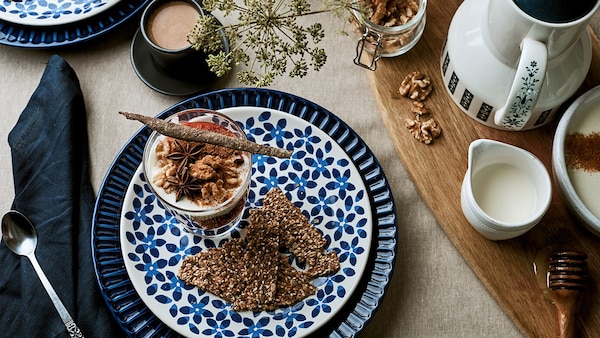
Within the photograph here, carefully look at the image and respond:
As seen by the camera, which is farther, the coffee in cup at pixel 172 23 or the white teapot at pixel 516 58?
the coffee in cup at pixel 172 23

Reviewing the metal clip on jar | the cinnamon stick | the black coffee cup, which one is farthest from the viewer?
the black coffee cup

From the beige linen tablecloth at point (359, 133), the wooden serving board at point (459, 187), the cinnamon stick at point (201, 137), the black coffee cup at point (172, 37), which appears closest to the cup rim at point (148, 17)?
the black coffee cup at point (172, 37)

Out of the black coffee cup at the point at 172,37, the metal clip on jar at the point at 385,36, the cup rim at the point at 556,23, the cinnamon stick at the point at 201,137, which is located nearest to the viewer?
the cup rim at the point at 556,23

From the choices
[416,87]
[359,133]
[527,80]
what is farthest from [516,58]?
[359,133]

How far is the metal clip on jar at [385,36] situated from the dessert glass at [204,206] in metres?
0.28

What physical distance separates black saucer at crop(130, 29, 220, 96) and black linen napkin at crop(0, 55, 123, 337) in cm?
13

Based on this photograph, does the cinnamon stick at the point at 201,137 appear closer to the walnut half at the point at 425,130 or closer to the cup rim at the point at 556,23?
the walnut half at the point at 425,130

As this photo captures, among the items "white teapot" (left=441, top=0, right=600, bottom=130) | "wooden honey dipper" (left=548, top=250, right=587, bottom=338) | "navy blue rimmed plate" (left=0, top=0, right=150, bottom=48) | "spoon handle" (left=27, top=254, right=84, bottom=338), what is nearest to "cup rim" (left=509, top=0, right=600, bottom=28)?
"white teapot" (left=441, top=0, right=600, bottom=130)

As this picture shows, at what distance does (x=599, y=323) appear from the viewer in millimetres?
1339

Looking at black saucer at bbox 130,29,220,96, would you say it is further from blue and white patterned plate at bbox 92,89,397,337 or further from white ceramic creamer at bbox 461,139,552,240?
white ceramic creamer at bbox 461,139,552,240

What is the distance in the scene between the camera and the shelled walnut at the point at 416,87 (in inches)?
56.6

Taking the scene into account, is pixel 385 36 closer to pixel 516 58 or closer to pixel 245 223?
pixel 516 58

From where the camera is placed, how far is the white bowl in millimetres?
1306

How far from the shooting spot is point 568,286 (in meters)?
1.32
